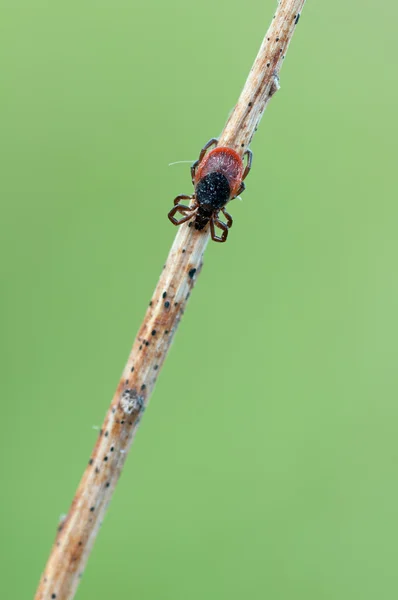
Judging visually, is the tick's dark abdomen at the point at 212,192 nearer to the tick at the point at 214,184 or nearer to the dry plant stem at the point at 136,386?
the tick at the point at 214,184

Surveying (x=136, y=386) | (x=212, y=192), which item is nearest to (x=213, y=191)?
(x=212, y=192)

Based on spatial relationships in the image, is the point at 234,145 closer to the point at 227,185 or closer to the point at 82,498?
the point at 227,185

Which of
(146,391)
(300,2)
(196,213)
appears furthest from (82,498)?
(300,2)

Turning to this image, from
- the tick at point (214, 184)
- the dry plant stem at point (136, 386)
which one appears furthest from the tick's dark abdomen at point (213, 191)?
the dry plant stem at point (136, 386)

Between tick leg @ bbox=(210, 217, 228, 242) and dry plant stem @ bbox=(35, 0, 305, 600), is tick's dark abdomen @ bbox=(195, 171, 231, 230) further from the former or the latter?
dry plant stem @ bbox=(35, 0, 305, 600)

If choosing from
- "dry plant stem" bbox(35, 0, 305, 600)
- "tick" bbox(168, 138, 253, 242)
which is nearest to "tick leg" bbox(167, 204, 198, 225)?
"tick" bbox(168, 138, 253, 242)
